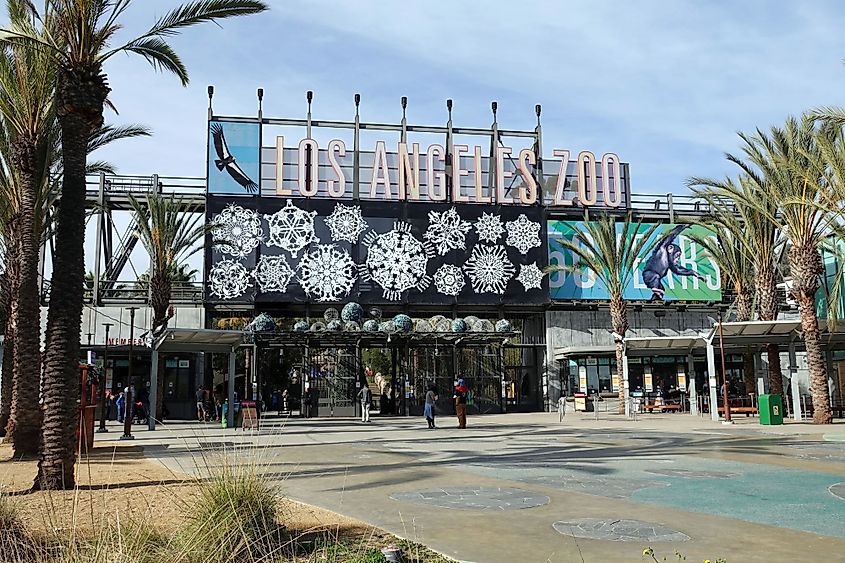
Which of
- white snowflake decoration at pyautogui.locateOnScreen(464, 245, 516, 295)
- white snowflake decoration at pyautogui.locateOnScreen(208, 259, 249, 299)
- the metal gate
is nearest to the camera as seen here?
the metal gate

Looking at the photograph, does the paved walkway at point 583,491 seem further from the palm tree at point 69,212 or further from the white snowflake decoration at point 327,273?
the white snowflake decoration at point 327,273

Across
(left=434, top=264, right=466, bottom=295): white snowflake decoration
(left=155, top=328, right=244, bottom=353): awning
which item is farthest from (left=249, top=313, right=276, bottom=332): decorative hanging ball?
(left=434, top=264, right=466, bottom=295): white snowflake decoration

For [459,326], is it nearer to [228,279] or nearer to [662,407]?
[662,407]

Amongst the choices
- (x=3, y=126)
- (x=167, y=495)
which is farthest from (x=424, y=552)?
(x=3, y=126)

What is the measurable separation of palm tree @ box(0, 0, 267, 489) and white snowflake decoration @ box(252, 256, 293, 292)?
80.0ft

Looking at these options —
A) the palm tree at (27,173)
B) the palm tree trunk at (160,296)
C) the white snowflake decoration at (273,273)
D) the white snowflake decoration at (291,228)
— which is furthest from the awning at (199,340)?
the white snowflake decoration at (291,228)

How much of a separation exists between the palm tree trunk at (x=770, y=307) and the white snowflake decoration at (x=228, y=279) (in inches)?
902

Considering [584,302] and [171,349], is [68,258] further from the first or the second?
[584,302]

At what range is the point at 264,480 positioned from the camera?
6.84 metres

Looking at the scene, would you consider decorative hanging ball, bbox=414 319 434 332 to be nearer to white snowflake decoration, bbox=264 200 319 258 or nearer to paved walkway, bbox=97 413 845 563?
white snowflake decoration, bbox=264 200 319 258

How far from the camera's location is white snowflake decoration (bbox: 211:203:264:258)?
36.4 metres

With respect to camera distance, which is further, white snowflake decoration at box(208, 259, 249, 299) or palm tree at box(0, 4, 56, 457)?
white snowflake decoration at box(208, 259, 249, 299)

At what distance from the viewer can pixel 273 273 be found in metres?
36.9

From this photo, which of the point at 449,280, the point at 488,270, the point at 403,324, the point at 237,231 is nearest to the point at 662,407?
the point at 488,270
